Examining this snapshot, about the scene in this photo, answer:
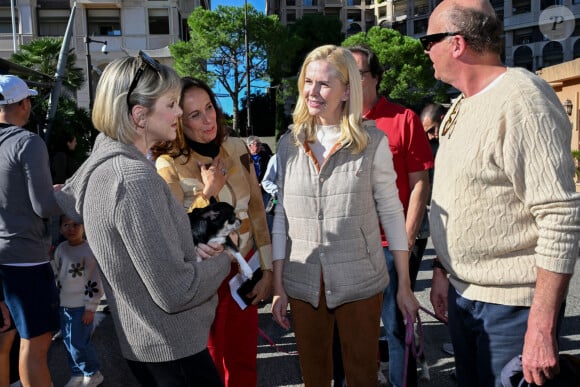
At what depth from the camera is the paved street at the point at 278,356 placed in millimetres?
3959

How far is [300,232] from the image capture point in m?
2.53

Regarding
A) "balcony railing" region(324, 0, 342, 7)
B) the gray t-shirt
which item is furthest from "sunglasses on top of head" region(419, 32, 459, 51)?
"balcony railing" region(324, 0, 342, 7)

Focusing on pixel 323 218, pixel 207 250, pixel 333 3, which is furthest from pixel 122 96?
pixel 333 3

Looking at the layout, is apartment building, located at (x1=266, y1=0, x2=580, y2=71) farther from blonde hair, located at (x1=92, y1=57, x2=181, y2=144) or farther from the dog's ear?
blonde hair, located at (x1=92, y1=57, x2=181, y2=144)

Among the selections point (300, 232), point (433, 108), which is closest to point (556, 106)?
point (300, 232)

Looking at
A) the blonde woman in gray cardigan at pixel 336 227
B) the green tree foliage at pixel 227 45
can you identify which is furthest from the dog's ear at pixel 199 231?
the green tree foliage at pixel 227 45

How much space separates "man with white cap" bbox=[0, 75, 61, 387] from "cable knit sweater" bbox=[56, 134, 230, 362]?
3.65 feet

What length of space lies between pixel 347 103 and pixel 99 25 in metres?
44.6

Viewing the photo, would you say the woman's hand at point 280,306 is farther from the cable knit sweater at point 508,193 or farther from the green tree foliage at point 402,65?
the green tree foliage at point 402,65

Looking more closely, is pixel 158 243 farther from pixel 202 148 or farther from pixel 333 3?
pixel 333 3

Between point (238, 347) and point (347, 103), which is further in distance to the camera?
point (238, 347)

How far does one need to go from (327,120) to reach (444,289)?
1050 millimetres

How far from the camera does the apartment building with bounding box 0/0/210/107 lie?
1556 inches

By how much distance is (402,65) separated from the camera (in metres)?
47.4
